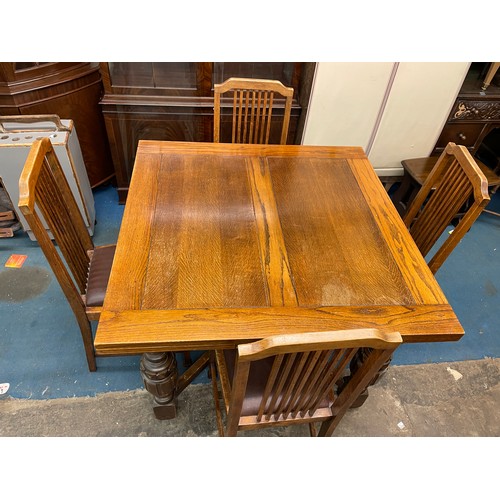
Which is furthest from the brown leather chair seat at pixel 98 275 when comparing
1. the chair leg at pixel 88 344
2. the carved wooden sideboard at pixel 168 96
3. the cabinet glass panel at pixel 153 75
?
the cabinet glass panel at pixel 153 75

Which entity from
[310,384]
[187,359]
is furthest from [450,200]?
[187,359]

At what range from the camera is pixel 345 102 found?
7.77ft

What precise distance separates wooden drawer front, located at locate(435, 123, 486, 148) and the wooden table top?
51.9 inches

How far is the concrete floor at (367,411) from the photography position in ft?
5.23

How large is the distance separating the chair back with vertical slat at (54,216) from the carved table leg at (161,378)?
14.8 inches

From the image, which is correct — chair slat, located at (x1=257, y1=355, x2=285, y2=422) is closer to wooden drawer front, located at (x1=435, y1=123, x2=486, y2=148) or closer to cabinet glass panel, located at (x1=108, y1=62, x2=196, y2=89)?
cabinet glass panel, located at (x1=108, y1=62, x2=196, y2=89)

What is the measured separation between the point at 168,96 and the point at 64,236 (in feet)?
4.42

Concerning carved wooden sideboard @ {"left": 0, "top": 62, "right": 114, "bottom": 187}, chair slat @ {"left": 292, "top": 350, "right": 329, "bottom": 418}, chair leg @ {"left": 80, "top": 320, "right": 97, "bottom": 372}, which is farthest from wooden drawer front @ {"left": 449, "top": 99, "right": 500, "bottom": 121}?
chair leg @ {"left": 80, "top": 320, "right": 97, "bottom": 372}

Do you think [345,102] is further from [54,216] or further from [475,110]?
[54,216]

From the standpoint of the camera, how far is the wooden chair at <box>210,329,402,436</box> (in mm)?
839

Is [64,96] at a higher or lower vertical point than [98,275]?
higher

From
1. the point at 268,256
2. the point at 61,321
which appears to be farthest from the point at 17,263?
the point at 268,256

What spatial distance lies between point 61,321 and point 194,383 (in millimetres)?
792

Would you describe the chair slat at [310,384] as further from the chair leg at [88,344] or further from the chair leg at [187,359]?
the chair leg at [88,344]
